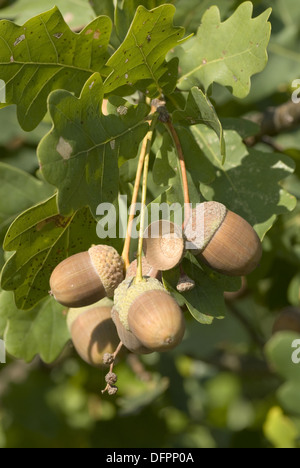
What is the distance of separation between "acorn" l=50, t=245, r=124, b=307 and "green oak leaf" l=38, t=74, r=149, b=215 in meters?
0.09

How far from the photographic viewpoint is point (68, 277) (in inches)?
48.3

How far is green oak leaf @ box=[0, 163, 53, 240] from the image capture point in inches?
64.3

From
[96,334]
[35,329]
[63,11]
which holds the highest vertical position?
[63,11]

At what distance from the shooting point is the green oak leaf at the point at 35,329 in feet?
5.30

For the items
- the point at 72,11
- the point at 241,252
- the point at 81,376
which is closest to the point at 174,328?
the point at 241,252

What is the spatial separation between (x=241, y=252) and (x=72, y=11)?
0.92 metres

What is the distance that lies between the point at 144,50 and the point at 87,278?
0.43 m

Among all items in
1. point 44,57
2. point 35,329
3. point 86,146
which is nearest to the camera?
point 86,146

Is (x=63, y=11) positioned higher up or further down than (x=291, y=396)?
higher up

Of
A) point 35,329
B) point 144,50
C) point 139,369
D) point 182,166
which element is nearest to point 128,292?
point 182,166

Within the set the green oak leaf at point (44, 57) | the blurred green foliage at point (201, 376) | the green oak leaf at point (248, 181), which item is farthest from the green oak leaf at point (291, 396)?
the green oak leaf at point (44, 57)

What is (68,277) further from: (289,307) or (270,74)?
(270,74)

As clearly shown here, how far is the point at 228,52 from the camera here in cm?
139

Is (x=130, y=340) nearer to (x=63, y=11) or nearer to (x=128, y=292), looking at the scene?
(x=128, y=292)
